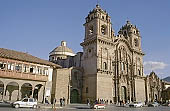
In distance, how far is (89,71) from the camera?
37469 mm

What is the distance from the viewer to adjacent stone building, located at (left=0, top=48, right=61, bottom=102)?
80.6ft

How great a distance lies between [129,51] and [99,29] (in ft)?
40.5

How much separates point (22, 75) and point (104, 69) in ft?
58.0

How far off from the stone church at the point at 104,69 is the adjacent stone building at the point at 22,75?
13.1 feet

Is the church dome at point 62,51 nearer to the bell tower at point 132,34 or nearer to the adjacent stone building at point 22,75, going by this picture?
the bell tower at point 132,34

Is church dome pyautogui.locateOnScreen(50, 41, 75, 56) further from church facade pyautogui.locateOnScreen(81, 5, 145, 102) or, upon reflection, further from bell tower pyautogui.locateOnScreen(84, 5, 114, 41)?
bell tower pyautogui.locateOnScreen(84, 5, 114, 41)

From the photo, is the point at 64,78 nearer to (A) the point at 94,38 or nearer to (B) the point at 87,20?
(A) the point at 94,38

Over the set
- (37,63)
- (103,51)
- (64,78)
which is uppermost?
(103,51)

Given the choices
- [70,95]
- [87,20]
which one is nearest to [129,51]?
[87,20]

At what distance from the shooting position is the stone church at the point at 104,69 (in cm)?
3556

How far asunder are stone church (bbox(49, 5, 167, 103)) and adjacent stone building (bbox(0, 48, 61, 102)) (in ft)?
13.1

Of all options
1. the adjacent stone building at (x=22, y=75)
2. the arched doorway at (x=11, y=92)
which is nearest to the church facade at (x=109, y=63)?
the adjacent stone building at (x=22, y=75)

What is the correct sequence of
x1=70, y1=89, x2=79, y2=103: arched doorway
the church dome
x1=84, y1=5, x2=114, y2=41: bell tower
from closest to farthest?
1. x1=70, y1=89, x2=79, y2=103: arched doorway
2. x1=84, y1=5, x2=114, y2=41: bell tower
3. the church dome

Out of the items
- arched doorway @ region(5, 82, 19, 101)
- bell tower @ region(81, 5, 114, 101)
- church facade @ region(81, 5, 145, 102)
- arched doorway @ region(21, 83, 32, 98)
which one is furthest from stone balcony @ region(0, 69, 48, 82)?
church facade @ region(81, 5, 145, 102)
